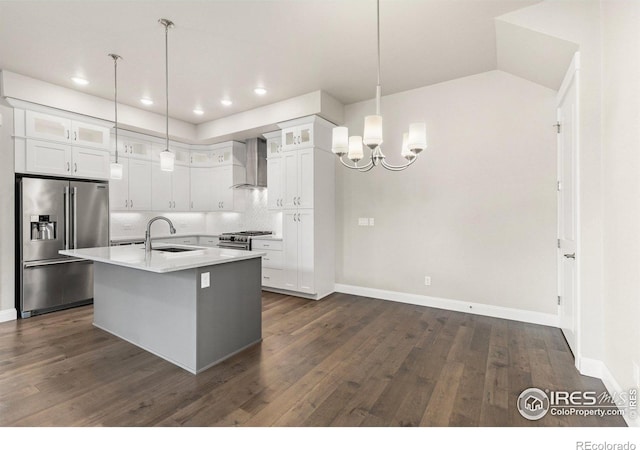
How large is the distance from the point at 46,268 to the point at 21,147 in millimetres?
1531

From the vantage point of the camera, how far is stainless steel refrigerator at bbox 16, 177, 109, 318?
376 centimetres

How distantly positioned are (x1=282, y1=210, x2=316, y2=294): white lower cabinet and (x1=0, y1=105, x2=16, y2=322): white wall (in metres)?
3.37

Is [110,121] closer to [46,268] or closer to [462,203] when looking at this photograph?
[46,268]

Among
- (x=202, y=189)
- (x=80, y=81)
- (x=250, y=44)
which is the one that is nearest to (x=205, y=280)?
(x=250, y=44)

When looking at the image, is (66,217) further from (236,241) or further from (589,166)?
(589,166)

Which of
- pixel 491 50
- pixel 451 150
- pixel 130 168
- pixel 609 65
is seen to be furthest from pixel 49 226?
pixel 609 65

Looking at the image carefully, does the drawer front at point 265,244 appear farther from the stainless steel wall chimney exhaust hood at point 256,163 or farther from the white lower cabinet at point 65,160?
the white lower cabinet at point 65,160

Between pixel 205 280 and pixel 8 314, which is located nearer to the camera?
pixel 205 280

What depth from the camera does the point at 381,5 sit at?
256 cm

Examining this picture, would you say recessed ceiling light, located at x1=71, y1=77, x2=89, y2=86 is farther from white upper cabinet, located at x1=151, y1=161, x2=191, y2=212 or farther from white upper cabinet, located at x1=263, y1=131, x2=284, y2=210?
white upper cabinet, located at x1=263, y1=131, x2=284, y2=210

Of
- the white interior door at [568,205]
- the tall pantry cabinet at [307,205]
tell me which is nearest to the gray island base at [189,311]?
the tall pantry cabinet at [307,205]

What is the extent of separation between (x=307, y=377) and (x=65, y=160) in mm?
4295

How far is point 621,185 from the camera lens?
79.9 inches

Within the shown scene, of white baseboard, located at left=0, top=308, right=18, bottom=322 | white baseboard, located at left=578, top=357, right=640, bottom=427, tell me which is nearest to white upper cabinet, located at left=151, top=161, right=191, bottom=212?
white baseboard, located at left=0, top=308, right=18, bottom=322
